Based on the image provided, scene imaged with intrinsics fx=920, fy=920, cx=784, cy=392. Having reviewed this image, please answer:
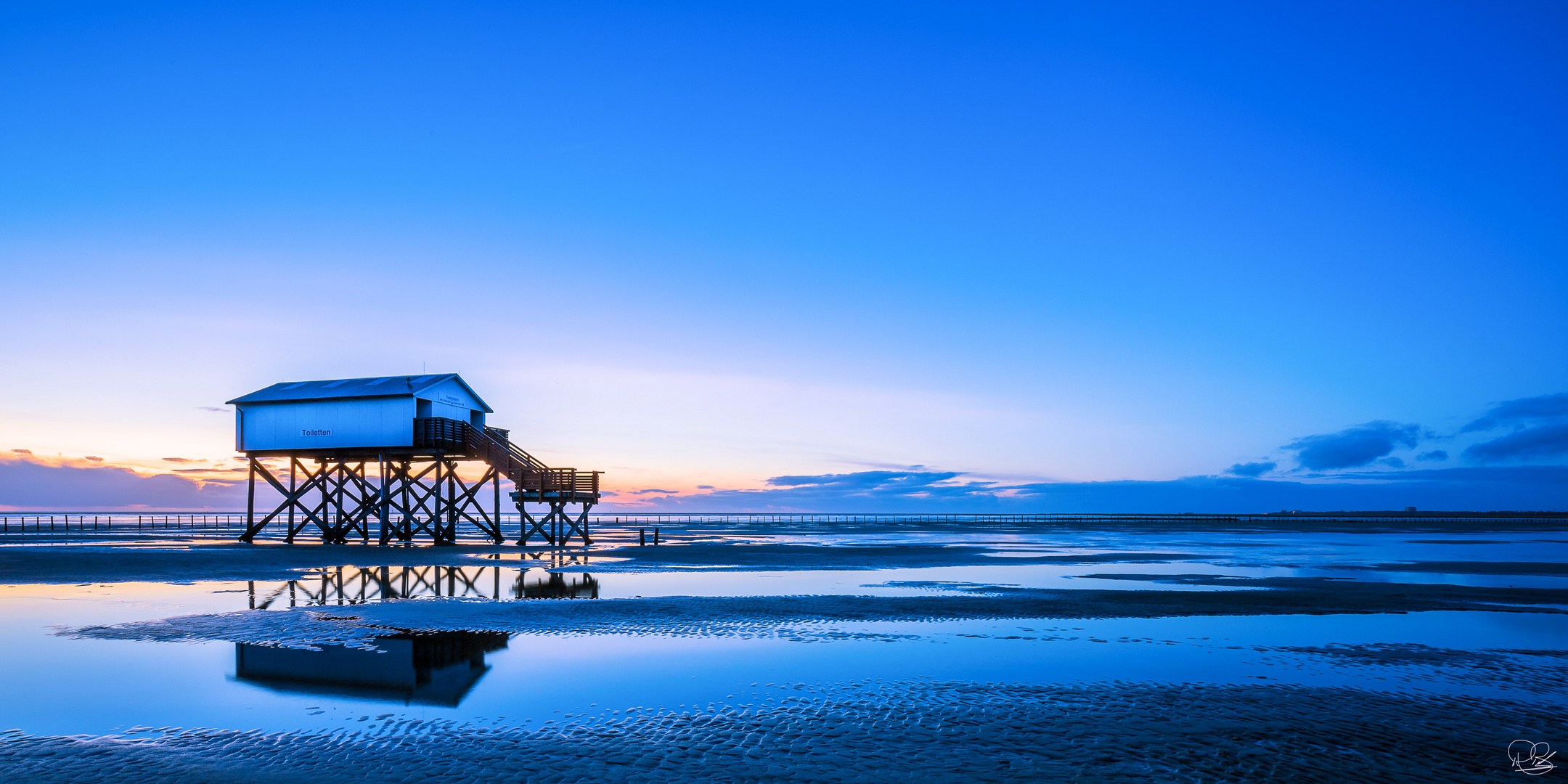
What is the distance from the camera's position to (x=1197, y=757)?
26.5 feet

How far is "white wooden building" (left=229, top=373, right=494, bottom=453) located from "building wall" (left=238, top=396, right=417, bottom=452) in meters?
0.03

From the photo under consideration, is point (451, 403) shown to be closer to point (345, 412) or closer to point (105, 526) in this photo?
point (345, 412)

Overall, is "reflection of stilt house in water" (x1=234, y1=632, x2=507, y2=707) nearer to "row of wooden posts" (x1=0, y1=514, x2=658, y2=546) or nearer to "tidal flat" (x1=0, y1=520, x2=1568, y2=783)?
"tidal flat" (x1=0, y1=520, x2=1568, y2=783)

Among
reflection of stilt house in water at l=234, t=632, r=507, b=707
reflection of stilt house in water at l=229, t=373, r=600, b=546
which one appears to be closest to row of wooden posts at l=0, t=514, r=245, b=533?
reflection of stilt house in water at l=229, t=373, r=600, b=546

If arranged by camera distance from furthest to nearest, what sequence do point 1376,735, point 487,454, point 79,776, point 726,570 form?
point 487,454 < point 726,570 < point 1376,735 < point 79,776

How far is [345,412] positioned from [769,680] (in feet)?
127

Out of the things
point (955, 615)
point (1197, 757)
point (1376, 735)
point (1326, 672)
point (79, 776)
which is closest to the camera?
point (79, 776)

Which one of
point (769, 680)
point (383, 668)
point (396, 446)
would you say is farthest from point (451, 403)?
point (769, 680)

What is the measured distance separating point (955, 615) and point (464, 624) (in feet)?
29.7

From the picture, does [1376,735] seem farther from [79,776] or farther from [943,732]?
[79,776]

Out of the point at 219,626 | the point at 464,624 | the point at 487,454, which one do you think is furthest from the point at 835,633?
the point at 487,454

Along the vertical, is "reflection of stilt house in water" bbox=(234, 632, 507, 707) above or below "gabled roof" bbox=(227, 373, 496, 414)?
below

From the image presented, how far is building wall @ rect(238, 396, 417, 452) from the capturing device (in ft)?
141

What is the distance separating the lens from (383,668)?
11.8 m
